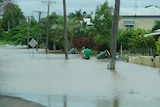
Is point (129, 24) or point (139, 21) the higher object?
point (139, 21)

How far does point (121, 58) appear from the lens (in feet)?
172

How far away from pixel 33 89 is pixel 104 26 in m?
57.9

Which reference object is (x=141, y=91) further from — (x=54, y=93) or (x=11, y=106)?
(x=11, y=106)

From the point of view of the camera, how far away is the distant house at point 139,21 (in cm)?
9662

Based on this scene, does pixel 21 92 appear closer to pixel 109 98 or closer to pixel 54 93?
pixel 54 93

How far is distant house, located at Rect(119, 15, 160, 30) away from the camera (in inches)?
3804

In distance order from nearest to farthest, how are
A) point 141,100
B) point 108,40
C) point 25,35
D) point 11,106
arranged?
point 11,106 < point 141,100 < point 108,40 < point 25,35

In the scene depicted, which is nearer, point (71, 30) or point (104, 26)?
point (104, 26)

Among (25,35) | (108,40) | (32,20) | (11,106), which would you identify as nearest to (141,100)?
(11,106)

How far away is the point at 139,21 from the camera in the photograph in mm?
98000

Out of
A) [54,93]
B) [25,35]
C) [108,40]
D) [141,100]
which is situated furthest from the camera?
[25,35]

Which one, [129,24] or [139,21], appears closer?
[129,24]

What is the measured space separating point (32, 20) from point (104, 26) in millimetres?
71436

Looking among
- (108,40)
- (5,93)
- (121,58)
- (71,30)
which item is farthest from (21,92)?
(71,30)
